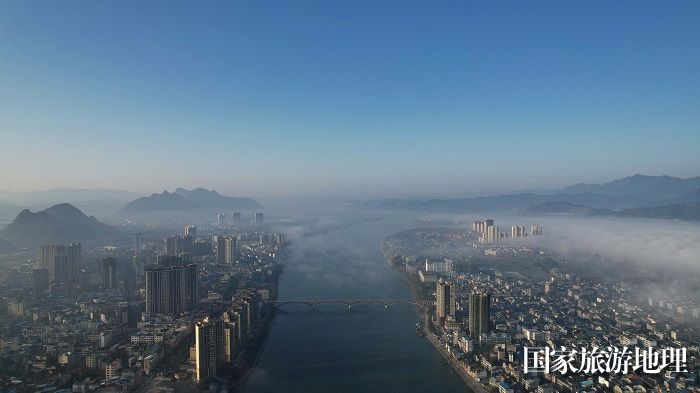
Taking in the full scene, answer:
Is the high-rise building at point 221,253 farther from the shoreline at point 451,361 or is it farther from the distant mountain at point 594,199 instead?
the distant mountain at point 594,199

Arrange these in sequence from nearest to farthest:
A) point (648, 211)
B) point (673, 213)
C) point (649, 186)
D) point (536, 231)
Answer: point (536, 231), point (673, 213), point (648, 211), point (649, 186)

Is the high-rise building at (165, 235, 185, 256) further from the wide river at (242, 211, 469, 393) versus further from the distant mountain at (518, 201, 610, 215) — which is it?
the distant mountain at (518, 201, 610, 215)

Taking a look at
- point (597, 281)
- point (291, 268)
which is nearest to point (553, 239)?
point (597, 281)

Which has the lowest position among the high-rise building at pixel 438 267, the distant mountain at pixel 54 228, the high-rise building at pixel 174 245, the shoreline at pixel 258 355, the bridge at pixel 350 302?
the shoreline at pixel 258 355

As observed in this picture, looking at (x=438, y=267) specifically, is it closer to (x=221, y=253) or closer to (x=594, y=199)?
(x=221, y=253)

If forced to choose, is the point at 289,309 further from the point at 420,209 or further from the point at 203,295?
the point at 420,209

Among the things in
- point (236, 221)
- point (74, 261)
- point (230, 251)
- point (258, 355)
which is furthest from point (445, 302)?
point (236, 221)

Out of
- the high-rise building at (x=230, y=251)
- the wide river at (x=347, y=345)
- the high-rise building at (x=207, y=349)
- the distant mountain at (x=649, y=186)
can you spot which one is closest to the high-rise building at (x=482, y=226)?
the wide river at (x=347, y=345)
